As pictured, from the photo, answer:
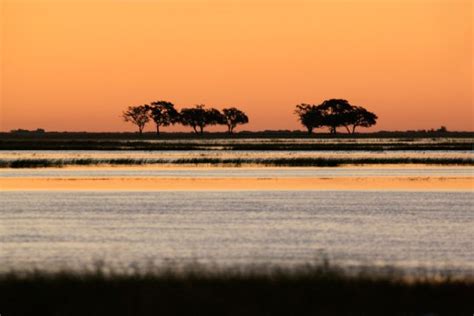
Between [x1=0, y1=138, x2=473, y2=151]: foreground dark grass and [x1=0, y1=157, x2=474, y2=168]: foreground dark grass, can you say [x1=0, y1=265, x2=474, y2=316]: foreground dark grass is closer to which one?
[x1=0, y1=157, x2=474, y2=168]: foreground dark grass

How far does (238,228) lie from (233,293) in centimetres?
1243

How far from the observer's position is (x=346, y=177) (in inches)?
2210

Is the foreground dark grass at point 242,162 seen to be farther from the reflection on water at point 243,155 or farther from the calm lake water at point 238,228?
the calm lake water at point 238,228

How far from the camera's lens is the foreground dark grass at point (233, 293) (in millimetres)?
14188

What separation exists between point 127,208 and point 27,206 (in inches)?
164

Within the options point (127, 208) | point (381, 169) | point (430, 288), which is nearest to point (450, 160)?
point (381, 169)

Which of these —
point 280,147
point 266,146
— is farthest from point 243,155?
point 266,146

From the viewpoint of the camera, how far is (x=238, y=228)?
27938mm

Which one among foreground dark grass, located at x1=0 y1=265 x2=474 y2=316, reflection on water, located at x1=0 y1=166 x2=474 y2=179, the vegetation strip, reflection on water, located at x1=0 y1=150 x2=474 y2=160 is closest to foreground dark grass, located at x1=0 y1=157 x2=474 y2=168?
reflection on water, located at x1=0 y1=166 x2=474 y2=179

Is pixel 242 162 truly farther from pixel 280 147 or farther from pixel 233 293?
pixel 233 293

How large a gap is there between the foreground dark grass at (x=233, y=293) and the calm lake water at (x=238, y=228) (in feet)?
10.4

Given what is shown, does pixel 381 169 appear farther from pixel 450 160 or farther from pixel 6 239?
pixel 6 239

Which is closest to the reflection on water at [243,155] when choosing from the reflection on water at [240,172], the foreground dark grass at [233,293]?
the reflection on water at [240,172]

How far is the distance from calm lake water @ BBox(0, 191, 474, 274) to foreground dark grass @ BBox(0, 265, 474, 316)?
317cm
